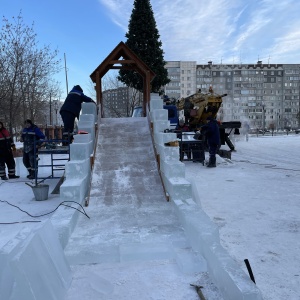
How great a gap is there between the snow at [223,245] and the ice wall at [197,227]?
215 mm

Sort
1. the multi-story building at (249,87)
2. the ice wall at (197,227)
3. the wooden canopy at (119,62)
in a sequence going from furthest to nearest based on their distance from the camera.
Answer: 1. the multi-story building at (249,87)
2. the wooden canopy at (119,62)
3. the ice wall at (197,227)

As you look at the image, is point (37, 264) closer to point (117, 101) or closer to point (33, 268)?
point (33, 268)

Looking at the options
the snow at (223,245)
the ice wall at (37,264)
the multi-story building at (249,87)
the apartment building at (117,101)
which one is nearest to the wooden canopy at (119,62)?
the snow at (223,245)

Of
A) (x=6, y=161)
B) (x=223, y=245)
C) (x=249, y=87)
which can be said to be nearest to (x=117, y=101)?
(x=6, y=161)

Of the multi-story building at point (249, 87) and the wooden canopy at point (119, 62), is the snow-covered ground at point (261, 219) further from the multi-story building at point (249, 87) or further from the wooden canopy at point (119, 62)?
the multi-story building at point (249, 87)

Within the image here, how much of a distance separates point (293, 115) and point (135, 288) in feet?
336

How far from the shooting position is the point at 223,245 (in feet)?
14.2

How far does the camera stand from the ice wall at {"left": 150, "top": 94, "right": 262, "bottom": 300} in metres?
2.68

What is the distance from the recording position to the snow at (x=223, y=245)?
310 centimetres

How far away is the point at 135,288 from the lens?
3094mm

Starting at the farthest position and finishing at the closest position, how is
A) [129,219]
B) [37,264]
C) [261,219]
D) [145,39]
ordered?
[145,39]
[261,219]
[129,219]
[37,264]

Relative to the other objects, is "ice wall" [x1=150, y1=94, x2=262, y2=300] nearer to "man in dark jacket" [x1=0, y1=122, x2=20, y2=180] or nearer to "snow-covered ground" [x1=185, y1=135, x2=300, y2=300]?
"snow-covered ground" [x1=185, y1=135, x2=300, y2=300]

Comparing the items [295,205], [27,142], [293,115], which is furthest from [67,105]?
[293,115]

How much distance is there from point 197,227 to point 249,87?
93.4m
